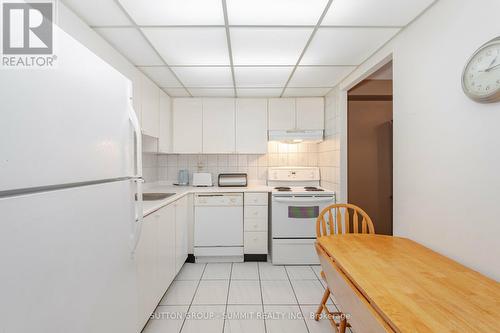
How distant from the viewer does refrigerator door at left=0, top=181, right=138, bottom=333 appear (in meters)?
0.64

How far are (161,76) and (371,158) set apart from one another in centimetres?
314

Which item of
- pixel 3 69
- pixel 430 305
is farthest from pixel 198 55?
pixel 430 305

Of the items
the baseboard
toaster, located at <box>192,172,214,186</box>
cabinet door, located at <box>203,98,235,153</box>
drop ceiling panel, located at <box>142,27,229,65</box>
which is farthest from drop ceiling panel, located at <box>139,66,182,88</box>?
the baseboard

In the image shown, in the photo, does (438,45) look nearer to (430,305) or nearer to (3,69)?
(430,305)

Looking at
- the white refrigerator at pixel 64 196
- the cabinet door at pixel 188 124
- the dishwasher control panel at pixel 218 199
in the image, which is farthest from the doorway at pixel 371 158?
the white refrigerator at pixel 64 196

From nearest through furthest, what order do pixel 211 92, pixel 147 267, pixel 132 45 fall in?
pixel 147 267, pixel 132 45, pixel 211 92

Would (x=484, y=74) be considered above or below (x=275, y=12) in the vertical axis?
below

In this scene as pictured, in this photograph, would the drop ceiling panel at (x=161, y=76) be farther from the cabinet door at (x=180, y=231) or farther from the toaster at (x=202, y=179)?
the cabinet door at (x=180, y=231)

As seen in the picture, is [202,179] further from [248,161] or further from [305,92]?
[305,92]

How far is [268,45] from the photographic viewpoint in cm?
199

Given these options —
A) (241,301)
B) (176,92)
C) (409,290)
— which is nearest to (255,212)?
(241,301)

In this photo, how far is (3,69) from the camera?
0.62 metres

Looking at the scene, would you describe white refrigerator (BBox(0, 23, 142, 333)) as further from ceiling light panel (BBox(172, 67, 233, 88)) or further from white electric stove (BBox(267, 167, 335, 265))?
white electric stove (BBox(267, 167, 335, 265))

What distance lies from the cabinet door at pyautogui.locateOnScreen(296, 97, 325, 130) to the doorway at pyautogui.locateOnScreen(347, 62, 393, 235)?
18.1 inches
